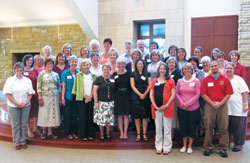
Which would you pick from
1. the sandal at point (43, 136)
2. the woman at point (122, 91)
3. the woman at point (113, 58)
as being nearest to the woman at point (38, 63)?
the sandal at point (43, 136)

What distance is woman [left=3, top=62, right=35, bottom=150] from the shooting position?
3674mm

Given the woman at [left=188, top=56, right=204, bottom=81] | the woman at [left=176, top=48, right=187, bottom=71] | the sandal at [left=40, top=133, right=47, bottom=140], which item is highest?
the woman at [left=176, top=48, right=187, bottom=71]

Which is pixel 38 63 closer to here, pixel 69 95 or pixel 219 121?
pixel 69 95

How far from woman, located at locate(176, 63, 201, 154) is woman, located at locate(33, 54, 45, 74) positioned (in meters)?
2.50

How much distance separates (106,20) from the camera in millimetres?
8047

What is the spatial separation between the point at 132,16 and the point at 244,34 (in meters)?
3.62

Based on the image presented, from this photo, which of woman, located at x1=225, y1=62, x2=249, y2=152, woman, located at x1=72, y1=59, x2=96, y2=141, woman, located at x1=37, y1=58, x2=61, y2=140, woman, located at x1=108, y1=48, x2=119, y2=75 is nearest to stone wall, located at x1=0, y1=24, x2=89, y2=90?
woman, located at x1=108, y1=48, x2=119, y2=75

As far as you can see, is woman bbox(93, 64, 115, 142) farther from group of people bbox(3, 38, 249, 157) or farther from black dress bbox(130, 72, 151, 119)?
black dress bbox(130, 72, 151, 119)

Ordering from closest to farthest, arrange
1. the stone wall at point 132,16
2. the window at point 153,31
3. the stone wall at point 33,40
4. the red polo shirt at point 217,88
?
the red polo shirt at point 217,88
the stone wall at point 132,16
the window at point 153,31
the stone wall at point 33,40

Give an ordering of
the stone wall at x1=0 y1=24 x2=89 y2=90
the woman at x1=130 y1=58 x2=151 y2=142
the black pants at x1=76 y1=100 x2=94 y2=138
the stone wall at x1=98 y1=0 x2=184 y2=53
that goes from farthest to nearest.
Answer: the stone wall at x1=0 y1=24 x2=89 y2=90 < the stone wall at x1=98 y1=0 x2=184 y2=53 < the black pants at x1=76 y1=100 x2=94 y2=138 < the woman at x1=130 y1=58 x2=151 y2=142

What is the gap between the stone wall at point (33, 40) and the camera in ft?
28.9

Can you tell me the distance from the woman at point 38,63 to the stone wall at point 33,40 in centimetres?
469

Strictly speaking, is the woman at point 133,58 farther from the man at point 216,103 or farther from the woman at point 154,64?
the man at point 216,103

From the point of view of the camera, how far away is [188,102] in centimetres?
341
